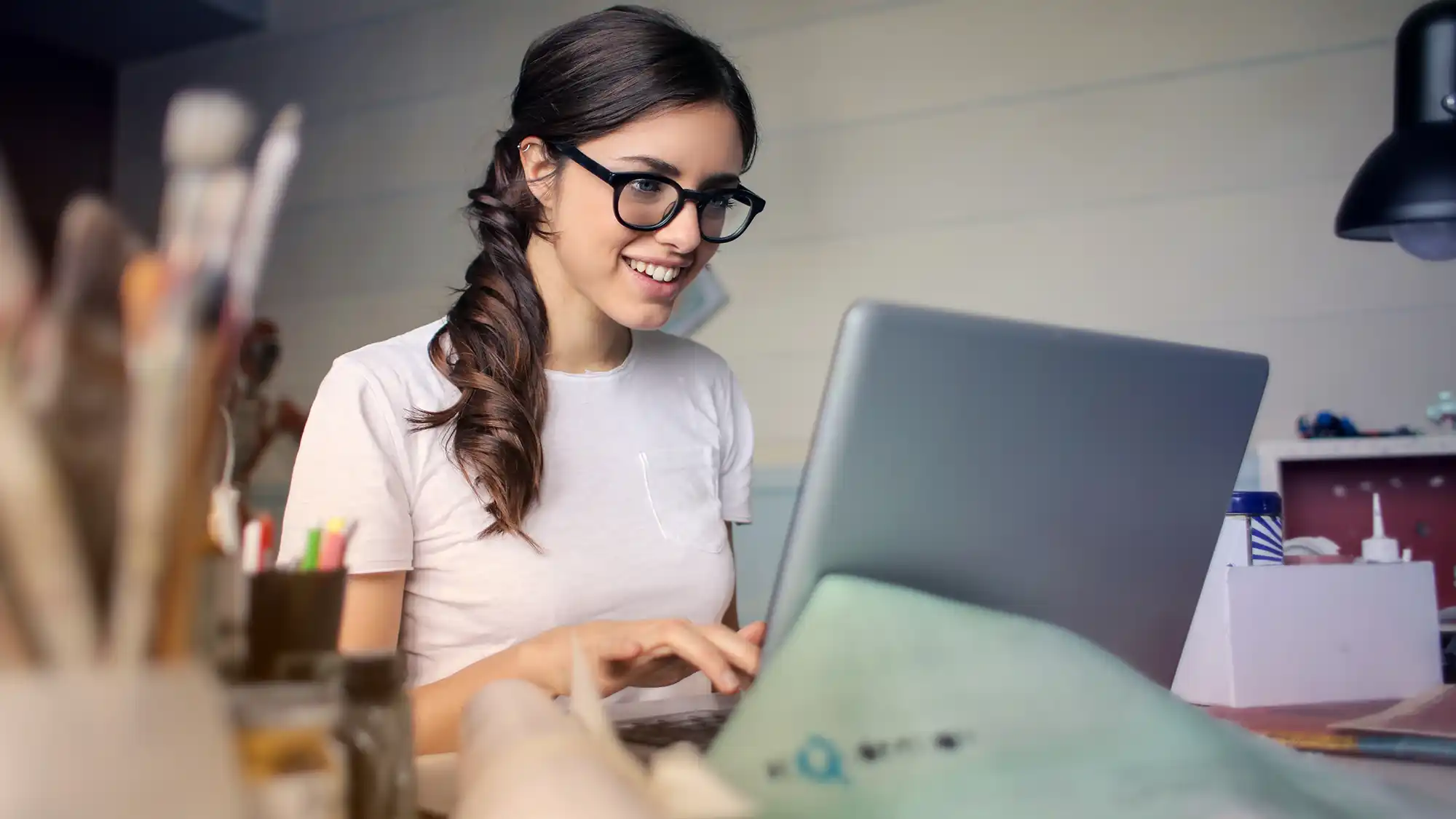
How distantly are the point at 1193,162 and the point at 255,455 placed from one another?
2.49 m

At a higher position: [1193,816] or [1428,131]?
[1428,131]

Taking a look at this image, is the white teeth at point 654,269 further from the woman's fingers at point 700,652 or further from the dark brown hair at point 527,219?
the woman's fingers at point 700,652

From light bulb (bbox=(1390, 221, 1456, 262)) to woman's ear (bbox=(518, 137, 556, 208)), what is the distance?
1.19 metres

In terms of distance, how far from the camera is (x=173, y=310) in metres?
0.28

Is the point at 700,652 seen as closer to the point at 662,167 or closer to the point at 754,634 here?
the point at 754,634

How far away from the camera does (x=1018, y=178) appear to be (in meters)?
2.56

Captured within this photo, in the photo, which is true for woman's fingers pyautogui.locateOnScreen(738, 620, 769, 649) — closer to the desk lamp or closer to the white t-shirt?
the white t-shirt

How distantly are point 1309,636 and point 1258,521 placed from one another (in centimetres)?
13

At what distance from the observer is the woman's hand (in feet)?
2.42

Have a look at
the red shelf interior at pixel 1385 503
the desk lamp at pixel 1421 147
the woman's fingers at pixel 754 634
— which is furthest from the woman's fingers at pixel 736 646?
the red shelf interior at pixel 1385 503

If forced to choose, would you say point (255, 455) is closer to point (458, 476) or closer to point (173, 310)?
point (458, 476)

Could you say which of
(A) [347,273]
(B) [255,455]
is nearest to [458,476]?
(B) [255,455]

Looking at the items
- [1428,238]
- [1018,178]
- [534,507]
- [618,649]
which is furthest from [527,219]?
[1018,178]

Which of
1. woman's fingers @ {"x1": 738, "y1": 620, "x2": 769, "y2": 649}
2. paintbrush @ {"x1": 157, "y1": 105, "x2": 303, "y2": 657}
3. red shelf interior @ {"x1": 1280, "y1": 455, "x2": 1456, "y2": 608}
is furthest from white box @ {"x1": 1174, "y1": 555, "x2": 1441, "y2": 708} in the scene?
red shelf interior @ {"x1": 1280, "y1": 455, "x2": 1456, "y2": 608}
